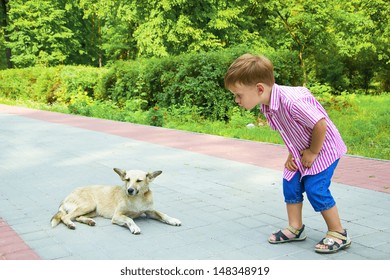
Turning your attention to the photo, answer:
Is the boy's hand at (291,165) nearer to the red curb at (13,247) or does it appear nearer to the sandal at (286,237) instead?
the sandal at (286,237)

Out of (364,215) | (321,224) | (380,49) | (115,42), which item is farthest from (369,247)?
(115,42)

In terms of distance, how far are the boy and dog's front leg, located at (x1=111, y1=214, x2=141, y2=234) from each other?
155 centimetres


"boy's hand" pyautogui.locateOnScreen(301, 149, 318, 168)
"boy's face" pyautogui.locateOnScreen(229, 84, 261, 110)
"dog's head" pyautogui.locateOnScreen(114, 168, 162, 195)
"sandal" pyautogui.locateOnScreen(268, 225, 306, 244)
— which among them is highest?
"boy's face" pyautogui.locateOnScreen(229, 84, 261, 110)

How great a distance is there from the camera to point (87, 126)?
15.2 meters

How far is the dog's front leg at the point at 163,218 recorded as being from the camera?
4984mm

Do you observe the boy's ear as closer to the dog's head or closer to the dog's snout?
the dog's head

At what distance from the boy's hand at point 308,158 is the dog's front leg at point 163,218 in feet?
5.23

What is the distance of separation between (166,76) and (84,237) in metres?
12.9

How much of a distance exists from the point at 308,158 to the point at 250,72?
2.70 feet

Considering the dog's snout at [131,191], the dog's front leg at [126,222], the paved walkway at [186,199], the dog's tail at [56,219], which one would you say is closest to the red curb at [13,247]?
the paved walkway at [186,199]

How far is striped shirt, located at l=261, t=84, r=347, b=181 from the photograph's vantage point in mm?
3803

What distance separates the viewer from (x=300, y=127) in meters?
3.91

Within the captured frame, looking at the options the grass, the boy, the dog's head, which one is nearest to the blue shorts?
the boy
